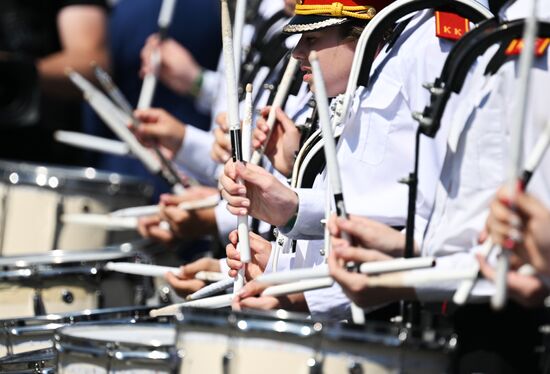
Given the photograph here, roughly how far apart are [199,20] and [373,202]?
4.24 m

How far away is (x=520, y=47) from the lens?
3.56 meters

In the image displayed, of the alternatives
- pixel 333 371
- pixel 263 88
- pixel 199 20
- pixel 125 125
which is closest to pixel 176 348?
pixel 333 371

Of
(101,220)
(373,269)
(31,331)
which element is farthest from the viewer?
(101,220)

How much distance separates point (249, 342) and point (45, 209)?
3.34 metres

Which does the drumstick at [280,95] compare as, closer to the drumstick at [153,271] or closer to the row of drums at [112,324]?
the drumstick at [153,271]

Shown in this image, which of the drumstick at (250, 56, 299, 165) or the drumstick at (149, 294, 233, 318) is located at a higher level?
the drumstick at (250, 56, 299, 165)

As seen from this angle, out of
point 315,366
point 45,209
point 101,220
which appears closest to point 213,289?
point 315,366

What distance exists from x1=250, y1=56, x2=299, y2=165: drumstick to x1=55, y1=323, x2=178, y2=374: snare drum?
3.45 ft

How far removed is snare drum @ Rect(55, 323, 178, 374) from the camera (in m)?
3.64

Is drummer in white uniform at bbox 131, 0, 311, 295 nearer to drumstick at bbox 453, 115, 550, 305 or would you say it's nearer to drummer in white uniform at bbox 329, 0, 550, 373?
drummer in white uniform at bbox 329, 0, 550, 373

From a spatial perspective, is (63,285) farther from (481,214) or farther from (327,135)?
(481,214)

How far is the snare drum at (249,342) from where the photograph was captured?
3.29 m

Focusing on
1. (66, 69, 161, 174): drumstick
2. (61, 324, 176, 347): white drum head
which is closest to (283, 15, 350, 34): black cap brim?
(61, 324, 176, 347): white drum head

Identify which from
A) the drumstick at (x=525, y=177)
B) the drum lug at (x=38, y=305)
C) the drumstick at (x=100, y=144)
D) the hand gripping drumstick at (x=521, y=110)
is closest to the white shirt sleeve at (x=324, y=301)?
the drumstick at (x=525, y=177)
